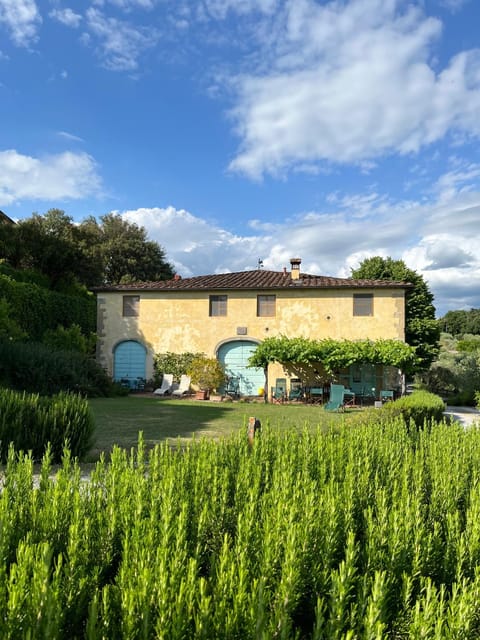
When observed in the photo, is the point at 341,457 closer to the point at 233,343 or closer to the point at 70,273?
the point at 233,343

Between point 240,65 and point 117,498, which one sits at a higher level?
point 240,65

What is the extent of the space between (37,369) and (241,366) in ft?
32.7

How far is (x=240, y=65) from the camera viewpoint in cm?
1023

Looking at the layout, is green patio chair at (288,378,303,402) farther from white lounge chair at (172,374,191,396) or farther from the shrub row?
the shrub row

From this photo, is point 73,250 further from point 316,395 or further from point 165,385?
point 316,395

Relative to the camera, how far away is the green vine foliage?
18.7 m

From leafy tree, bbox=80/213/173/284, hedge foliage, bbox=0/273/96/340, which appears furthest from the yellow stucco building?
leafy tree, bbox=80/213/173/284

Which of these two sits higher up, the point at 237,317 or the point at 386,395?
the point at 237,317

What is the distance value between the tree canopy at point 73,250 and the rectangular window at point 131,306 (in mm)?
6731

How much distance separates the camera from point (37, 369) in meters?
15.7

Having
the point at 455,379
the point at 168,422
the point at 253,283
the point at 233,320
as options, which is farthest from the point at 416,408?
the point at 455,379

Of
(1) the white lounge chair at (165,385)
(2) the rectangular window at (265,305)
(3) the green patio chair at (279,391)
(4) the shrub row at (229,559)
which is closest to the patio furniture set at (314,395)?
(3) the green patio chair at (279,391)

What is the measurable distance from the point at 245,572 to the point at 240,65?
1099 centimetres

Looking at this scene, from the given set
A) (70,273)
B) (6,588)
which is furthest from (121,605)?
(70,273)
